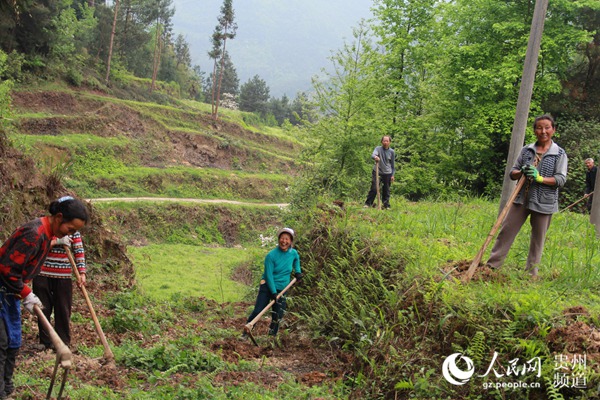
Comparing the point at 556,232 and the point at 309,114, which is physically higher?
the point at 309,114

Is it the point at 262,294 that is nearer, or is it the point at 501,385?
the point at 501,385

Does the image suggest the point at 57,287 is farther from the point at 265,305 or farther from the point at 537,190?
the point at 537,190

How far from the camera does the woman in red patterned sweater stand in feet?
13.9

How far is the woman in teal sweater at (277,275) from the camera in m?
8.09

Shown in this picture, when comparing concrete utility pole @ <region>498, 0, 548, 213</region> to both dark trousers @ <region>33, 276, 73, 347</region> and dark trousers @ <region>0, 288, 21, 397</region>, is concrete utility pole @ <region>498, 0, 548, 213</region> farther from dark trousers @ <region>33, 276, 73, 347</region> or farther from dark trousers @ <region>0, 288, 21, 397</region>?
dark trousers @ <region>0, 288, 21, 397</region>

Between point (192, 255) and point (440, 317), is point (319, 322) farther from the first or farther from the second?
Answer: point (192, 255)

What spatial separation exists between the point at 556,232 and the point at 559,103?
610 inches

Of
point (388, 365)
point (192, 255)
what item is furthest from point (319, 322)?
point (192, 255)

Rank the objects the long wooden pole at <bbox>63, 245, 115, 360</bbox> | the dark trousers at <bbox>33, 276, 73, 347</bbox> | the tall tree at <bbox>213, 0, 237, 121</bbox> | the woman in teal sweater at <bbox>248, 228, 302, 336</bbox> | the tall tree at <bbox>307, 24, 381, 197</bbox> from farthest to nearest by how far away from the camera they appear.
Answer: the tall tree at <bbox>213, 0, 237, 121</bbox> < the tall tree at <bbox>307, 24, 381, 197</bbox> < the woman in teal sweater at <bbox>248, 228, 302, 336</bbox> < the dark trousers at <bbox>33, 276, 73, 347</bbox> < the long wooden pole at <bbox>63, 245, 115, 360</bbox>

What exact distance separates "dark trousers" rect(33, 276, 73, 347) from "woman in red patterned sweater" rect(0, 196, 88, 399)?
6.03ft

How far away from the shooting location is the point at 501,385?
4754 mm

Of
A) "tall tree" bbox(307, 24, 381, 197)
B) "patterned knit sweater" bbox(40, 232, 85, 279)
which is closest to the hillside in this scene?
"patterned knit sweater" bbox(40, 232, 85, 279)

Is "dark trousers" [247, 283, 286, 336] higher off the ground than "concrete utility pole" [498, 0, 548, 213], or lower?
lower

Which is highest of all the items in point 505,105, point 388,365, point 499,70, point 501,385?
point 499,70
